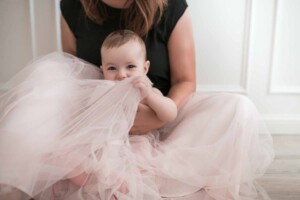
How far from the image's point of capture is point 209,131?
916 mm

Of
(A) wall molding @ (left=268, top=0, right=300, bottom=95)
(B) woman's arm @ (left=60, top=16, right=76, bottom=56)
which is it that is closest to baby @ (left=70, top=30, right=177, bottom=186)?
(B) woman's arm @ (left=60, top=16, right=76, bottom=56)

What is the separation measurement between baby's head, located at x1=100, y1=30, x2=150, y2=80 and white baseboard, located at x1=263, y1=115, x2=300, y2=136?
861 mm

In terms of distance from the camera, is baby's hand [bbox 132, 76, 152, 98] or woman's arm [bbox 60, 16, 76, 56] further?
woman's arm [bbox 60, 16, 76, 56]

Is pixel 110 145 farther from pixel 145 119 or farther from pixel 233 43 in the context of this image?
pixel 233 43

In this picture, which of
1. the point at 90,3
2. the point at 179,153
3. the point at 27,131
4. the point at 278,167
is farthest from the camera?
the point at 278,167

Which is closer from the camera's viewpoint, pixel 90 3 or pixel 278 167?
pixel 90 3

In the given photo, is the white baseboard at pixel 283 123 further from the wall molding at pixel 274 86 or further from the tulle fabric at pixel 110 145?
the tulle fabric at pixel 110 145

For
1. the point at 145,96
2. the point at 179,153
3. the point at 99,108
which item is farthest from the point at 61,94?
the point at 179,153

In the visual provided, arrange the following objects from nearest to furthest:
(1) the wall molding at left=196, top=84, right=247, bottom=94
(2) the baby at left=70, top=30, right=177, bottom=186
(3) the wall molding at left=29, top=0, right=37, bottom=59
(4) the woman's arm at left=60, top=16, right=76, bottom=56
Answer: (2) the baby at left=70, top=30, right=177, bottom=186 < (4) the woman's arm at left=60, top=16, right=76, bottom=56 < (3) the wall molding at left=29, top=0, right=37, bottom=59 < (1) the wall molding at left=196, top=84, right=247, bottom=94

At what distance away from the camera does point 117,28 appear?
110 cm

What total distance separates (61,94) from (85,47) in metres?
0.30

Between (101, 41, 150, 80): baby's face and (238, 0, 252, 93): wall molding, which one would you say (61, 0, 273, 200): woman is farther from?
(238, 0, 252, 93): wall molding

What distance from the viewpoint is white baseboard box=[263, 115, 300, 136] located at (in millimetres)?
1616

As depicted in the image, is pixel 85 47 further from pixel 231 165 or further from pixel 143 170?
pixel 231 165
